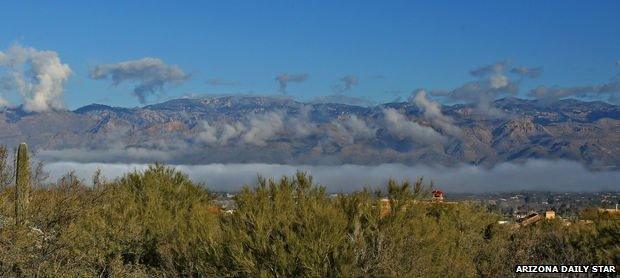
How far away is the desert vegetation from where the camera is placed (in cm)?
2059

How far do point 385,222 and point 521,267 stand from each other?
17.7 feet

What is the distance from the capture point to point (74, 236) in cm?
2297

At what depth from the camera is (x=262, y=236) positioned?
2092 centimetres

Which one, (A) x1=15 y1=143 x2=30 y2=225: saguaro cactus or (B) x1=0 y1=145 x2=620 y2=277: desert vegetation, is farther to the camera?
(A) x1=15 y1=143 x2=30 y2=225: saguaro cactus

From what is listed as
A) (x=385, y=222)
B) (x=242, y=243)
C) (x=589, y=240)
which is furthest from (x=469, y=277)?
(x=589, y=240)

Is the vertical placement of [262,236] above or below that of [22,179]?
below

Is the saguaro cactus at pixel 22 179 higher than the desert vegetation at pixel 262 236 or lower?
higher

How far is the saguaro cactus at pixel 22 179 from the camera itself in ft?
89.2

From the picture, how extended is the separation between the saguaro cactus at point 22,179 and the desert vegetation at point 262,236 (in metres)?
0.05

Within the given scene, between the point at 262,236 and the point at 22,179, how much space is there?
1332 centimetres

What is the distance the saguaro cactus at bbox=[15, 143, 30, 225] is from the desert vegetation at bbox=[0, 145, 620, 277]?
0.05 metres

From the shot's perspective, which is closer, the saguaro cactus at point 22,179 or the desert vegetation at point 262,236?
the desert vegetation at point 262,236

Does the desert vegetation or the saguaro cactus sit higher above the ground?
the saguaro cactus

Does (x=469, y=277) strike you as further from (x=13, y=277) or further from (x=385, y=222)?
(x=13, y=277)
